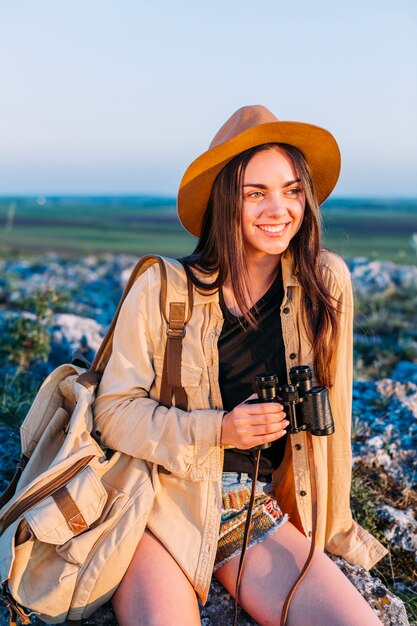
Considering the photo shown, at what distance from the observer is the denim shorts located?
288 centimetres

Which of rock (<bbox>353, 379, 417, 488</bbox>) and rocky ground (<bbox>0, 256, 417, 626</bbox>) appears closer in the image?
rocky ground (<bbox>0, 256, 417, 626</bbox>)

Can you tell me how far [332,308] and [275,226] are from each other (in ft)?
1.41

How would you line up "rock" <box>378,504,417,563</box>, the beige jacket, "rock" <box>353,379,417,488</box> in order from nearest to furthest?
the beige jacket, "rock" <box>378,504,417,563</box>, "rock" <box>353,379,417,488</box>

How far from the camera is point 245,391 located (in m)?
3.05

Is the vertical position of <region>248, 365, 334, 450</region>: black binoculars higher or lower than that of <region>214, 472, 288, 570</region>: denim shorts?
higher

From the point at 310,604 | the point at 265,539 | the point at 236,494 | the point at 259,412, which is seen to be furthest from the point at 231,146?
the point at 310,604

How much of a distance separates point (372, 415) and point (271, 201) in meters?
2.16

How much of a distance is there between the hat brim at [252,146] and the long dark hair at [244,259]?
38 mm

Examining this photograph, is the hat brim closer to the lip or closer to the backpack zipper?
the lip

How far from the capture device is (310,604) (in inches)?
105

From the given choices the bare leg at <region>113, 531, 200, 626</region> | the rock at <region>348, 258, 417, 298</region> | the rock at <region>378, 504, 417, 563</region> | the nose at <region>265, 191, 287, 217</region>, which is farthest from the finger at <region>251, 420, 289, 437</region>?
the rock at <region>348, 258, 417, 298</region>

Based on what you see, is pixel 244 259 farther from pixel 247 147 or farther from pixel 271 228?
pixel 247 147

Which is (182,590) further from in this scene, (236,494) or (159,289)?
(159,289)

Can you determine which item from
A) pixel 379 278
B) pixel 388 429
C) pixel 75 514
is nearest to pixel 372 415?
pixel 388 429
